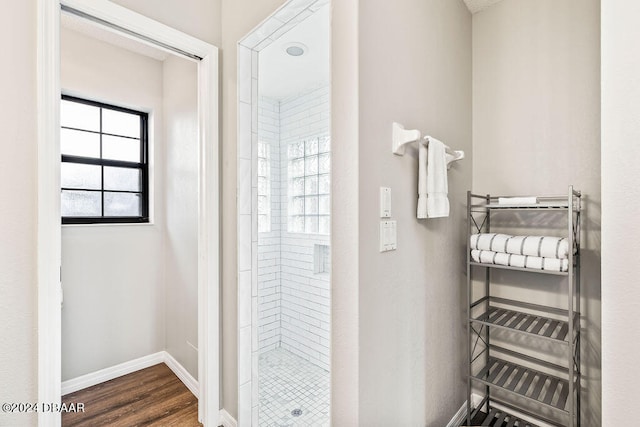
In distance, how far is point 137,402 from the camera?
209 cm

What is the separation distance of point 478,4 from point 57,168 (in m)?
2.50

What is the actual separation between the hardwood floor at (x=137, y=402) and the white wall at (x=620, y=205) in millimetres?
2148

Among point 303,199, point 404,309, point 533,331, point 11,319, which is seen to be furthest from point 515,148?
point 11,319

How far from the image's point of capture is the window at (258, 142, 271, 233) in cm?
326

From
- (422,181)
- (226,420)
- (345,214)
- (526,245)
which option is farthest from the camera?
(226,420)

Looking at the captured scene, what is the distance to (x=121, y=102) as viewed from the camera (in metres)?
2.46

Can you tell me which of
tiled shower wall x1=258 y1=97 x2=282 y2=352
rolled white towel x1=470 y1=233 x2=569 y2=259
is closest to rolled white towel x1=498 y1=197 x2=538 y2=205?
rolled white towel x1=470 y1=233 x2=569 y2=259

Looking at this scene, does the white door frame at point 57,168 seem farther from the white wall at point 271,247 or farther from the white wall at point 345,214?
the white wall at point 271,247

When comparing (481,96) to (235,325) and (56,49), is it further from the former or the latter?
(56,49)

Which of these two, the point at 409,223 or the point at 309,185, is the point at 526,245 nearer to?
the point at 409,223

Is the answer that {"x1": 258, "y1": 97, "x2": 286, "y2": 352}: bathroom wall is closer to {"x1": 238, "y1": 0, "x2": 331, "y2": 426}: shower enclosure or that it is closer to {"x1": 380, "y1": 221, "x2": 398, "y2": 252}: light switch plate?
{"x1": 238, "y1": 0, "x2": 331, "y2": 426}: shower enclosure

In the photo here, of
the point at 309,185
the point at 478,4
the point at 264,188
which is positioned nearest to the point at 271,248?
the point at 264,188

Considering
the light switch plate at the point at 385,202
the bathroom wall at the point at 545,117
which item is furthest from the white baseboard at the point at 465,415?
the light switch plate at the point at 385,202

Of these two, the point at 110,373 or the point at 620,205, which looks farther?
the point at 110,373
